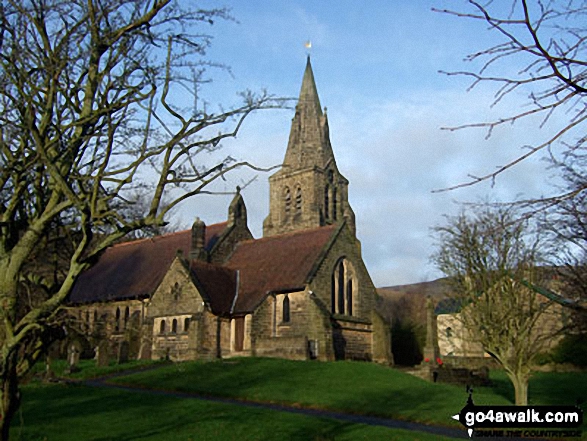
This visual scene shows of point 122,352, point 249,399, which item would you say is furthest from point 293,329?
point 249,399

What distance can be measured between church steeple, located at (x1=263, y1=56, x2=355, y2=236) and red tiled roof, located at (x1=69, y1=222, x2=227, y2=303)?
18.1 metres

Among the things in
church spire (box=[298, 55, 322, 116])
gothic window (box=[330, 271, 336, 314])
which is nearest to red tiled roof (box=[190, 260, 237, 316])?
gothic window (box=[330, 271, 336, 314])

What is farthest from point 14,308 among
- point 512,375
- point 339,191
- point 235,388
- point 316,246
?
point 339,191

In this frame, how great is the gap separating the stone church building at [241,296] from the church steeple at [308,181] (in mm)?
18520

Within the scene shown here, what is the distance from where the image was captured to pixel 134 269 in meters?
44.2

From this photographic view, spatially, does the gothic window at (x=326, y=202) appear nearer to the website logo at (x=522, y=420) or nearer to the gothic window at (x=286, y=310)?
the gothic window at (x=286, y=310)

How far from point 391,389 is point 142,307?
20.5 metres

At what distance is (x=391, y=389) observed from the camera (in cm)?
Answer: 2422

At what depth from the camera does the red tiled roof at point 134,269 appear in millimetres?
41272

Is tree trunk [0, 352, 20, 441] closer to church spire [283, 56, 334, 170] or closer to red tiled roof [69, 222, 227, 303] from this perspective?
red tiled roof [69, 222, 227, 303]

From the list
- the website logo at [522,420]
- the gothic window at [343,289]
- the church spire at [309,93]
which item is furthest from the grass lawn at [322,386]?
the church spire at [309,93]

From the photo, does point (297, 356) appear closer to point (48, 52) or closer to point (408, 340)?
point (408, 340)

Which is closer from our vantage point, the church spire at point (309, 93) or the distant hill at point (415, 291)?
the church spire at point (309, 93)

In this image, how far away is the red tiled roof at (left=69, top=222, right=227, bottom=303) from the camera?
41272 mm
